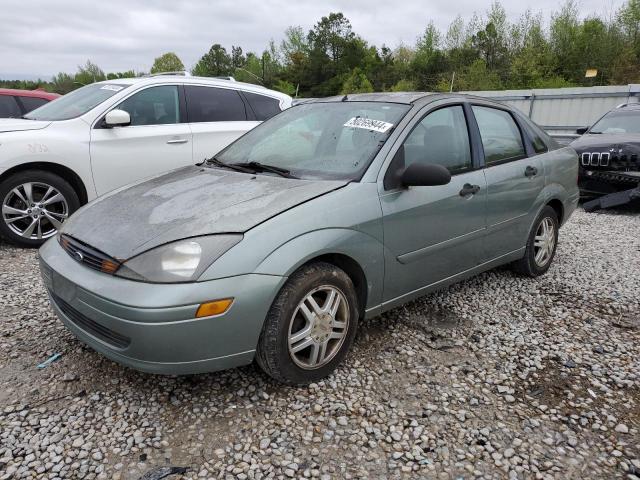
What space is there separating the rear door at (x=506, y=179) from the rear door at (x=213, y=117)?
3.16 metres

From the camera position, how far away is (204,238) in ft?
7.62

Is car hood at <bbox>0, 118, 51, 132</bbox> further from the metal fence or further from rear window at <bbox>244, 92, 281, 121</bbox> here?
the metal fence

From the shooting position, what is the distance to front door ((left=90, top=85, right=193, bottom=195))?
16.9 feet

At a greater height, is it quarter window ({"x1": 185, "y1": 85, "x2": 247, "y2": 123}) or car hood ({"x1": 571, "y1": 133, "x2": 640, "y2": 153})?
quarter window ({"x1": 185, "y1": 85, "x2": 247, "y2": 123})

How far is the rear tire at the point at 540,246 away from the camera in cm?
425

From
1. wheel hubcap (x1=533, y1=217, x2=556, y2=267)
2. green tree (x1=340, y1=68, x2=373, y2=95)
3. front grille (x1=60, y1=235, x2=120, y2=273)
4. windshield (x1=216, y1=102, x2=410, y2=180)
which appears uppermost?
green tree (x1=340, y1=68, x2=373, y2=95)

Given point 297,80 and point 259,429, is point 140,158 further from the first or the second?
point 297,80

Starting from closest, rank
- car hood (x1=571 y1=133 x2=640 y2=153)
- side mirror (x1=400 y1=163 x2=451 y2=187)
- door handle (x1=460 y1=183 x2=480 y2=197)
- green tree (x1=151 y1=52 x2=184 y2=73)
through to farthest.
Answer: side mirror (x1=400 y1=163 x2=451 y2=187) → door handle (x1=460 y1=183 x2=480 y2=197) → car hood (x1=571 y1=133 x2=640 y2=153) → green tree (x1=151 y1=52 x2=184 y2=73)

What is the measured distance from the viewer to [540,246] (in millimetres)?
4379

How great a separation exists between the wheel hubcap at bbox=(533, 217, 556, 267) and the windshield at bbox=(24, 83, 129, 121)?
453 centimetres

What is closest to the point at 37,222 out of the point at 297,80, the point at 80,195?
the point at 80,195

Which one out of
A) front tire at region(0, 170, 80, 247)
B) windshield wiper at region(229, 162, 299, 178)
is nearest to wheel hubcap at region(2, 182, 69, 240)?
front tire at region(0, 170, 80, 247)

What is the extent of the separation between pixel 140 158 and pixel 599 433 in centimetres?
478

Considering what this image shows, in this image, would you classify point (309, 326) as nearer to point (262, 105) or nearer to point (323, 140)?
point (323, 140)
